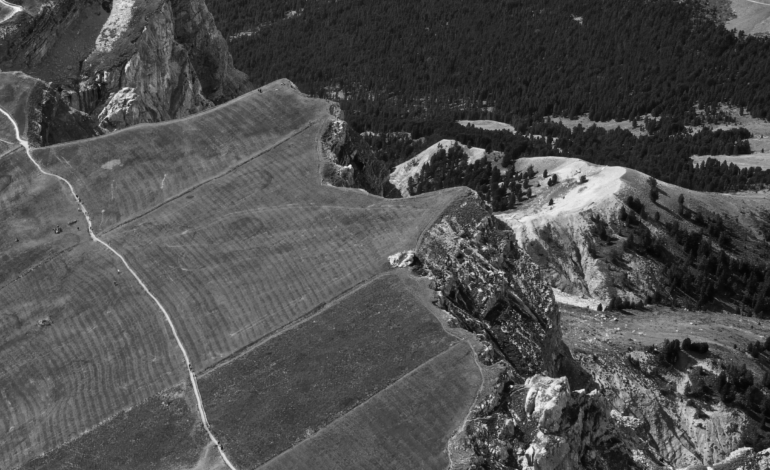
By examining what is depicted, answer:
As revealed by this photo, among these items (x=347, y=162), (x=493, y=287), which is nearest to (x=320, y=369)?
(x=493, y=287)

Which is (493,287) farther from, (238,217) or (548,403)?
(238,217)

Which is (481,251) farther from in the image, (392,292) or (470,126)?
(470,126)

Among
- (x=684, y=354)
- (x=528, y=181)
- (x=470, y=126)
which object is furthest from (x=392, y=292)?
(x=470, y=126)

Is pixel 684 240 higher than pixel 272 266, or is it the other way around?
pixel 272 266

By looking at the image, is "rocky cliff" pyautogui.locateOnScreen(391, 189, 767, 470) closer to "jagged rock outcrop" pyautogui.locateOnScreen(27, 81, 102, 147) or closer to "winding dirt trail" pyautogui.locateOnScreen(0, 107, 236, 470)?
"winding dirt trail" pyautogui.locateOnScreen(0, 107, 236, 470)

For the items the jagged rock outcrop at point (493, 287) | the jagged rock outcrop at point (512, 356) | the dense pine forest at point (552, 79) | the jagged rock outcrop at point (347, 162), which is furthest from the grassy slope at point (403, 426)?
the dense pine forest at point (552, 79)
